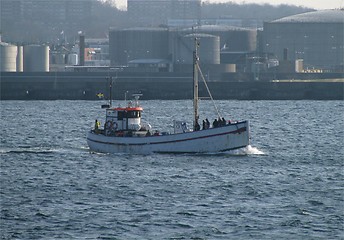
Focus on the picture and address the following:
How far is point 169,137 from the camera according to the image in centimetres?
7200

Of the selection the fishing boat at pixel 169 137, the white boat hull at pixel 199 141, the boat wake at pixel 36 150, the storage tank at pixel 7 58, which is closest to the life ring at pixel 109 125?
the fishing boat at pixel 169 137

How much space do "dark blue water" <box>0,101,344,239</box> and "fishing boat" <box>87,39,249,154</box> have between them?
0.89m

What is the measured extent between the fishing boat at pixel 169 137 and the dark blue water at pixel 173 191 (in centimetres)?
89

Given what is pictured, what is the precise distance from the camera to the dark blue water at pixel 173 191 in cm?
4647

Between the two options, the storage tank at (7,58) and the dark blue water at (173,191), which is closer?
the dark blue water at (173,191)

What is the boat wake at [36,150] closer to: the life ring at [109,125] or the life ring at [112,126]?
the life ring at [109,125]

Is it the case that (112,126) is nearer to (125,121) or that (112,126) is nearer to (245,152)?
(125,121)

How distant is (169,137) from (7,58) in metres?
128

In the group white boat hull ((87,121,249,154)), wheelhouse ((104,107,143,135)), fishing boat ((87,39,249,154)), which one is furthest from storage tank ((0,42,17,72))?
white boat hull ((87,121,249,154))

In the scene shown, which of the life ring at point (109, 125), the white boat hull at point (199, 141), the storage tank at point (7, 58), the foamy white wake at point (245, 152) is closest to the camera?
the white boat hull at point (199, 141)

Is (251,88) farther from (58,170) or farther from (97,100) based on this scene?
(58,170)

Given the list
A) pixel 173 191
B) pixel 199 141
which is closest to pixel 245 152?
pixel 199 141

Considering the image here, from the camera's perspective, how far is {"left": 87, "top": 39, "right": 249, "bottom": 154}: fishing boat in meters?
71.5

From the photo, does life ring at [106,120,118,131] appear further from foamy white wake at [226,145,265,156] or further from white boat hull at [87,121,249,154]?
foamy white wake at [226,145,265,156]
